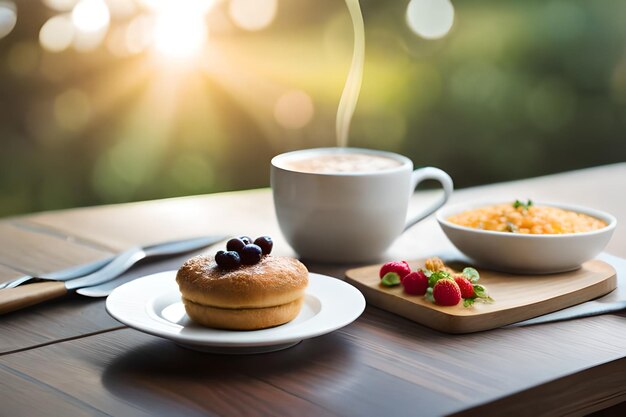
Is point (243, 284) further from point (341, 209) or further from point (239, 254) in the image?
point (341, 209)

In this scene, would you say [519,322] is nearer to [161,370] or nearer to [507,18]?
[161,370]

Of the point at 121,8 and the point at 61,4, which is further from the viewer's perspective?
the point at 121,8

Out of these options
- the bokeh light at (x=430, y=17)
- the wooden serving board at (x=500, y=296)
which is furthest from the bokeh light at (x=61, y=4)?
the wooden serving board at (x=500, y=296)

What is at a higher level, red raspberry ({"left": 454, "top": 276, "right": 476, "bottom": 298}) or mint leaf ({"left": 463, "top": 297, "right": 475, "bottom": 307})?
red raspberry ({"left": 454, "top": 276, "right": 476, "bottom": 298})

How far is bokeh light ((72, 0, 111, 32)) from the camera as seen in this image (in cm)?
248

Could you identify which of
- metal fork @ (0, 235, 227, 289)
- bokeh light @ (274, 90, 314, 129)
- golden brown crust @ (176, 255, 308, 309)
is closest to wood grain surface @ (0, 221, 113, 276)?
metal fork @ (0, 235, 227, 289)

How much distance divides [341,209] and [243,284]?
380 mm

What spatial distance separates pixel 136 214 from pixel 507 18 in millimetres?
2230

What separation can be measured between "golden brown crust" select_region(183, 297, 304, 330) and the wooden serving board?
0.18 m

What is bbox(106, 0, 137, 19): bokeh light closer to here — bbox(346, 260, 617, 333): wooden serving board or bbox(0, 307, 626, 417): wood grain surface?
bbox(346, 260, 617, 333): wooden serving board

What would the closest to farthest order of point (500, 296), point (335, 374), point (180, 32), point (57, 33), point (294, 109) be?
point (335, 374) → point (500, 296) → point (57, 33) → point (180, 32) → point (294, 109)

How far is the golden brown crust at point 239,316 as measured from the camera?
876 mm

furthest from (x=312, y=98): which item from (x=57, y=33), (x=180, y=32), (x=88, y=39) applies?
(x=57, y=33)

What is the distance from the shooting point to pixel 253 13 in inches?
109
